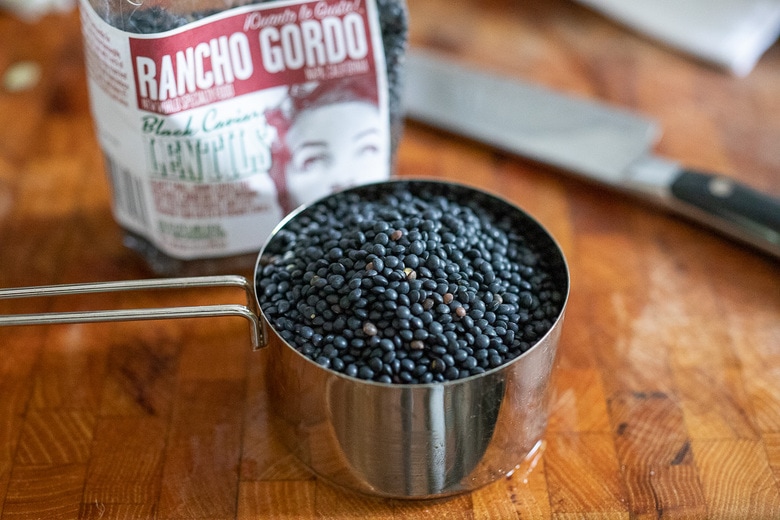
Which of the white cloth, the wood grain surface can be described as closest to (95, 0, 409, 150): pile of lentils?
the wood grain surface

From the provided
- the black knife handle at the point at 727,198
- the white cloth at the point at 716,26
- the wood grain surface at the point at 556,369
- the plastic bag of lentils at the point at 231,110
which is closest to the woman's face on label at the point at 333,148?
the plastic bag of lentils at the point at 231,110

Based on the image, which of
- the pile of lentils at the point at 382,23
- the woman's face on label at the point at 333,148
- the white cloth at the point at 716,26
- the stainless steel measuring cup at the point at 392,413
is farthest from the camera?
the white cloth at the point at 716,26

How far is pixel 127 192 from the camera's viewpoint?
91 cm

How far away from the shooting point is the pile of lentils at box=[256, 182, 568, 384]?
2.21 feet

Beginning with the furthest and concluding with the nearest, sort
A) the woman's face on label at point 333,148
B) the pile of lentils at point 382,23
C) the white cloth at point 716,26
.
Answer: the white cloth at point 716,26
the woman's face on label at point 333,148
the pile of lentils at point 382,23

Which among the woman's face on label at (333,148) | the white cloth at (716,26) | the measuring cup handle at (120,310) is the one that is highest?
the white cloth at (716,26)

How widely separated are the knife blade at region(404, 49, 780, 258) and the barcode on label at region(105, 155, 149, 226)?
41 centimetres

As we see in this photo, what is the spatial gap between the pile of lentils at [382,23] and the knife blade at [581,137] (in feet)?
0.59

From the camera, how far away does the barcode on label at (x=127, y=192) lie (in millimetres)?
894

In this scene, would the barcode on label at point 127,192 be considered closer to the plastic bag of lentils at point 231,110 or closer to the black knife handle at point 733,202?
the plastic bag of lentils at point 231,110

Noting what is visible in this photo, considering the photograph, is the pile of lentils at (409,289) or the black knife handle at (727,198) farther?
the black knife handle at (727,198)

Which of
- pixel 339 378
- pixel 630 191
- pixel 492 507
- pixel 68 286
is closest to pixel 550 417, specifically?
pixel 492 507

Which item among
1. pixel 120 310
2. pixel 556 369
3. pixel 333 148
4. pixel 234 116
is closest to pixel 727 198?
pixel 556 369

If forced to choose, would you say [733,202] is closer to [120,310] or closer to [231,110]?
[231,110]
